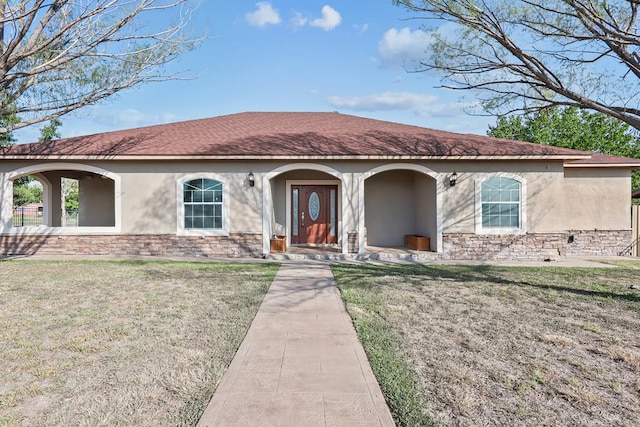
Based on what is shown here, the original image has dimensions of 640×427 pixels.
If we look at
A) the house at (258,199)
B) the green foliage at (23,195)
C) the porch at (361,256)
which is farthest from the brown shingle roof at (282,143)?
the green foliage at (23,195)

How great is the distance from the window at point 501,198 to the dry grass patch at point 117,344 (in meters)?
7.66

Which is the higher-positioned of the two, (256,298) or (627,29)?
(627,29)

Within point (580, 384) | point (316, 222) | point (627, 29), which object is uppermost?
point (627, 29)

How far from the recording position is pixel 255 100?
63.3 ft

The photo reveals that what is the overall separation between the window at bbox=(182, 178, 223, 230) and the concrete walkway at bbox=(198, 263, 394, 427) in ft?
21.5

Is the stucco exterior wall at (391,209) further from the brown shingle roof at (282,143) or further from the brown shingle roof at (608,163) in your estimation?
the brown shingle roof at (608,163)

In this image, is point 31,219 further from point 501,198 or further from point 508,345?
point 508,345

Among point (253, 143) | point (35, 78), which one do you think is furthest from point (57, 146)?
point (253, 143)

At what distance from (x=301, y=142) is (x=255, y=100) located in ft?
26.8

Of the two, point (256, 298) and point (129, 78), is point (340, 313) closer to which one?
point (256, 298)

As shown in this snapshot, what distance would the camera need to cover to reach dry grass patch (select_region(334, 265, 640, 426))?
3105mm

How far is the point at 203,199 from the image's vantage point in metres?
11.8

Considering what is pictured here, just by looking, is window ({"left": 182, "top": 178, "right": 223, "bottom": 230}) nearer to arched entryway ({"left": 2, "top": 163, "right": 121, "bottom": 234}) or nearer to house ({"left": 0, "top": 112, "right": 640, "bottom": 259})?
house ({"left": 0, "top": 112, "right": 640, "bottom": 259})

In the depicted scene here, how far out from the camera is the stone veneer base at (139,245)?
11789 millimetres
